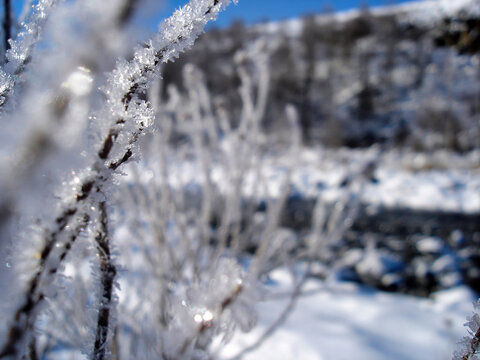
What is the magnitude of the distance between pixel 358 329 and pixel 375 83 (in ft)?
68.9

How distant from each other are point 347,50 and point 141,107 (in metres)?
24.3

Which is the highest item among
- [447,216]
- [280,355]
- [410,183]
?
[410,183]

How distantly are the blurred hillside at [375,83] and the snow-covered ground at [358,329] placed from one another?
25.6 ft

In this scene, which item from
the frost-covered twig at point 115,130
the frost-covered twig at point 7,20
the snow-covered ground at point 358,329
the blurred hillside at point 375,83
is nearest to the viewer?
the frost-covered twig at point 115,130

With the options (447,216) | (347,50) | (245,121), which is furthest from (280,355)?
(347,50)

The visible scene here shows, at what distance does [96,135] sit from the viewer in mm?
245

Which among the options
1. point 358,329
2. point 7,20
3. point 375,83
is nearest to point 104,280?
point 7,20

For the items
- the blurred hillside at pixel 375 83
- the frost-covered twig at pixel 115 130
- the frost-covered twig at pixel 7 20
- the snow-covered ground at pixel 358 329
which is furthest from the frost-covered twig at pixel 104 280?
the blurred hillside at pixel 375 83

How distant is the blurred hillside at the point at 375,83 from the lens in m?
13.6

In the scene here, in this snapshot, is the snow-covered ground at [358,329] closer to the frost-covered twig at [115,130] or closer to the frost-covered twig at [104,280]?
the frost-covered twig at [104,280]

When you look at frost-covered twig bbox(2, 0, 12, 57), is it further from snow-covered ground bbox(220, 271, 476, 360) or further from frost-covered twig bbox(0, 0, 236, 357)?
snow-covered ground bbox(220, 271, 476, 360)

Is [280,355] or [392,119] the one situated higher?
[392,119]

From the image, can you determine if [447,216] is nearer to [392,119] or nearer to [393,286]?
[393,286]

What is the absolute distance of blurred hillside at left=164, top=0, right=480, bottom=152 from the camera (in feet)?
44.5
